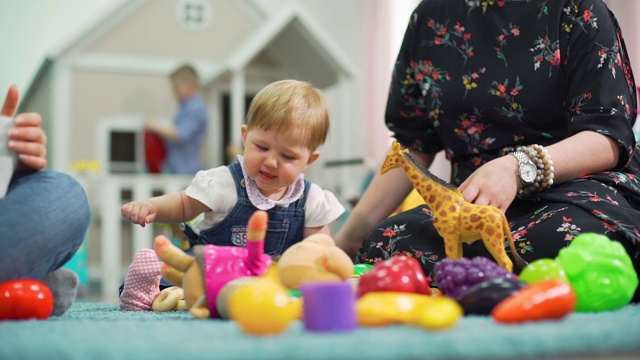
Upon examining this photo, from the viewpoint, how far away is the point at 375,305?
2.30 feet

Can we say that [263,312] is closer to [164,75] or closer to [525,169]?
[525,169]

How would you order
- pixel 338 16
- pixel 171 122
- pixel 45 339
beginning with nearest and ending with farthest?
pixel 45 339 → pixel 171 122 → pixel 338 16

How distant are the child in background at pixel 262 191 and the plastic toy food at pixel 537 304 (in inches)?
22.4

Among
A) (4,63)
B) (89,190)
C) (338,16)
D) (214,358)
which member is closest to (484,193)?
(214,358)

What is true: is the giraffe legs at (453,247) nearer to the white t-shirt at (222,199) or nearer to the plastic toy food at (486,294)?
the plastic toy food at (486,294)

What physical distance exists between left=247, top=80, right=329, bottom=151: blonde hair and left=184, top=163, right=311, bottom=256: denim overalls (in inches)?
4.1

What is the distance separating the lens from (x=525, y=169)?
109 cm

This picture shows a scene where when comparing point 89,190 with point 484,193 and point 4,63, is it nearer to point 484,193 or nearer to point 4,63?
point 4,63

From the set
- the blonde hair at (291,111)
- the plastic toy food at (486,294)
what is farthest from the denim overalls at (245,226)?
the plastic toy food at (486,294)

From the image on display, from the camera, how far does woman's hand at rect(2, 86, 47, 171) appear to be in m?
0.87

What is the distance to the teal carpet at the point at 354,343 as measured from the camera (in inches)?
21.8

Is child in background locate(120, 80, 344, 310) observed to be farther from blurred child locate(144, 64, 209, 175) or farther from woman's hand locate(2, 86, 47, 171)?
blurred child locate(144, 64, 209, 175)

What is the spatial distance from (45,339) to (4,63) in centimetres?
397

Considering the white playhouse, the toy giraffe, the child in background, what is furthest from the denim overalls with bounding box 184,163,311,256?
the white playhouse
